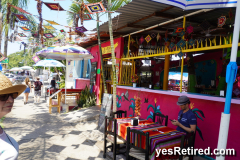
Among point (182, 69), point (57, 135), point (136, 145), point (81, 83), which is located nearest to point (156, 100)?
point (182, 69)

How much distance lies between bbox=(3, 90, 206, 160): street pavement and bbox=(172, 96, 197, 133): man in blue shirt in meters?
1.61

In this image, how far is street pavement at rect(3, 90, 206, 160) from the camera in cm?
410

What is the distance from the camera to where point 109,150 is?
175 inches

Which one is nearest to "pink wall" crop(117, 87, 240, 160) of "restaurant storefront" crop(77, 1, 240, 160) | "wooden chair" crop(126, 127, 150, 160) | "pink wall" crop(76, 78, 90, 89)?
"restaurant storefront" crop(77, 1, 240, 160)

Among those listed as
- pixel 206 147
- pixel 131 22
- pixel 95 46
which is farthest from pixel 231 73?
pixel 95 46

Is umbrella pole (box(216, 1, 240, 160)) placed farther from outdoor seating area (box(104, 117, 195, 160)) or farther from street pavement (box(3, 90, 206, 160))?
street pavement (box(3, 90, 206, 160))

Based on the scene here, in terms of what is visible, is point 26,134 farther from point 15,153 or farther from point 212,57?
point 212,57

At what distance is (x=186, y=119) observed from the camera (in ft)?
11.1

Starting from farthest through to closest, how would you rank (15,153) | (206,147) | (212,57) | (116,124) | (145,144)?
(212,57) < (206,147) < (116,124) < (145,144) < (15,153)

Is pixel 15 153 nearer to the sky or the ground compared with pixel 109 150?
nearer to the sky

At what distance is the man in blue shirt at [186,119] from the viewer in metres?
3.25

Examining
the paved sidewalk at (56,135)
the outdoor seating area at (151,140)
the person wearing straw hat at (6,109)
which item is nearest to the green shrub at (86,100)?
the paved sidewalk at (56,135)

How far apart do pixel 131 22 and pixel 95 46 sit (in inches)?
222

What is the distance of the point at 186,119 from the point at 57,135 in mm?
3879
